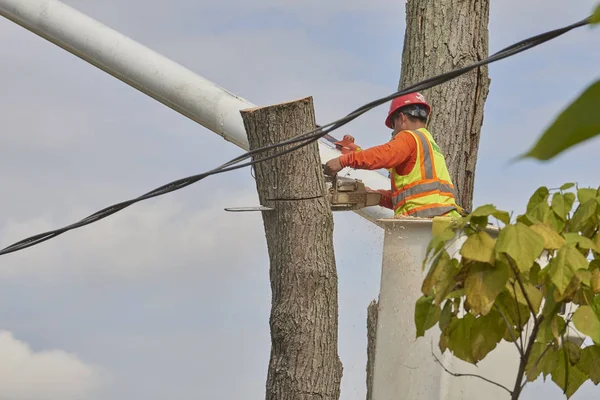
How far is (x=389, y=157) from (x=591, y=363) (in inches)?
76.4

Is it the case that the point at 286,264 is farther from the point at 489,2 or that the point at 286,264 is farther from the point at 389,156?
the point at 489,2

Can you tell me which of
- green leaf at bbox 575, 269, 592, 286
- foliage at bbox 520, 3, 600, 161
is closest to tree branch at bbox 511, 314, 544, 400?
green leaf at bbox 575, 269, 592, 286

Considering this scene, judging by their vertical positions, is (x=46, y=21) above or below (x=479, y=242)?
above

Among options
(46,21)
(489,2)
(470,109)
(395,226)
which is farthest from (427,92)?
(46,21)

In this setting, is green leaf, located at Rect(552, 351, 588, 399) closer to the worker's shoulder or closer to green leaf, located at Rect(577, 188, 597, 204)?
green leaf, located at Rect(577, 188, 597, 204)

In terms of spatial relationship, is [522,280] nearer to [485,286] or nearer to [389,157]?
[485,286]

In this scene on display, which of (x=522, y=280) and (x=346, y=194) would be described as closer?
(x=522, y=280)

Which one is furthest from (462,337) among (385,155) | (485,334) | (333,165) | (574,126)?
(574,126)

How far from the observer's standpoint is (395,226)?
425cm

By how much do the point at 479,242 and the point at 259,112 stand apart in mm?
1805

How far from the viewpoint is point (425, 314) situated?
2.92 meters

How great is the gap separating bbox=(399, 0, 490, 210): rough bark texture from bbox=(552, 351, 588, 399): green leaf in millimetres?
3044

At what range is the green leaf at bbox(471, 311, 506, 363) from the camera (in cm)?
281

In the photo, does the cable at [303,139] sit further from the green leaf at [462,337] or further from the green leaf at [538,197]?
the green leaf at [462,337]
